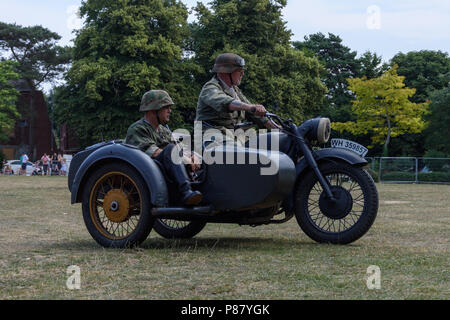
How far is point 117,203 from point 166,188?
1.82ft

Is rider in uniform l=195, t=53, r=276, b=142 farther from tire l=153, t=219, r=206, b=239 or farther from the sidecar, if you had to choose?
tire l=153, t=219, r=206, b=239

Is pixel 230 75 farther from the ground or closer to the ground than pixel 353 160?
farther from the ground

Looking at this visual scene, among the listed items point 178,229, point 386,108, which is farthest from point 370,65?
point 178,229

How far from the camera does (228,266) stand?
5.46 m

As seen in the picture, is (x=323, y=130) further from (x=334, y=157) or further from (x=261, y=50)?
(x=261, y=50)

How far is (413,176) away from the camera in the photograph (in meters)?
36.8

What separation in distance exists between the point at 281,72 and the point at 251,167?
37343 mm

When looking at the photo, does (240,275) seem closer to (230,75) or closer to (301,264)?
(301,264)

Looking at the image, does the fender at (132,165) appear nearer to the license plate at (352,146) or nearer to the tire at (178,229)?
the tire at (178,229)

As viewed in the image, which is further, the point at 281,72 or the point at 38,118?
the point at 38,118

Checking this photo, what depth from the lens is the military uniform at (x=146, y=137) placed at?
6.86 meters
